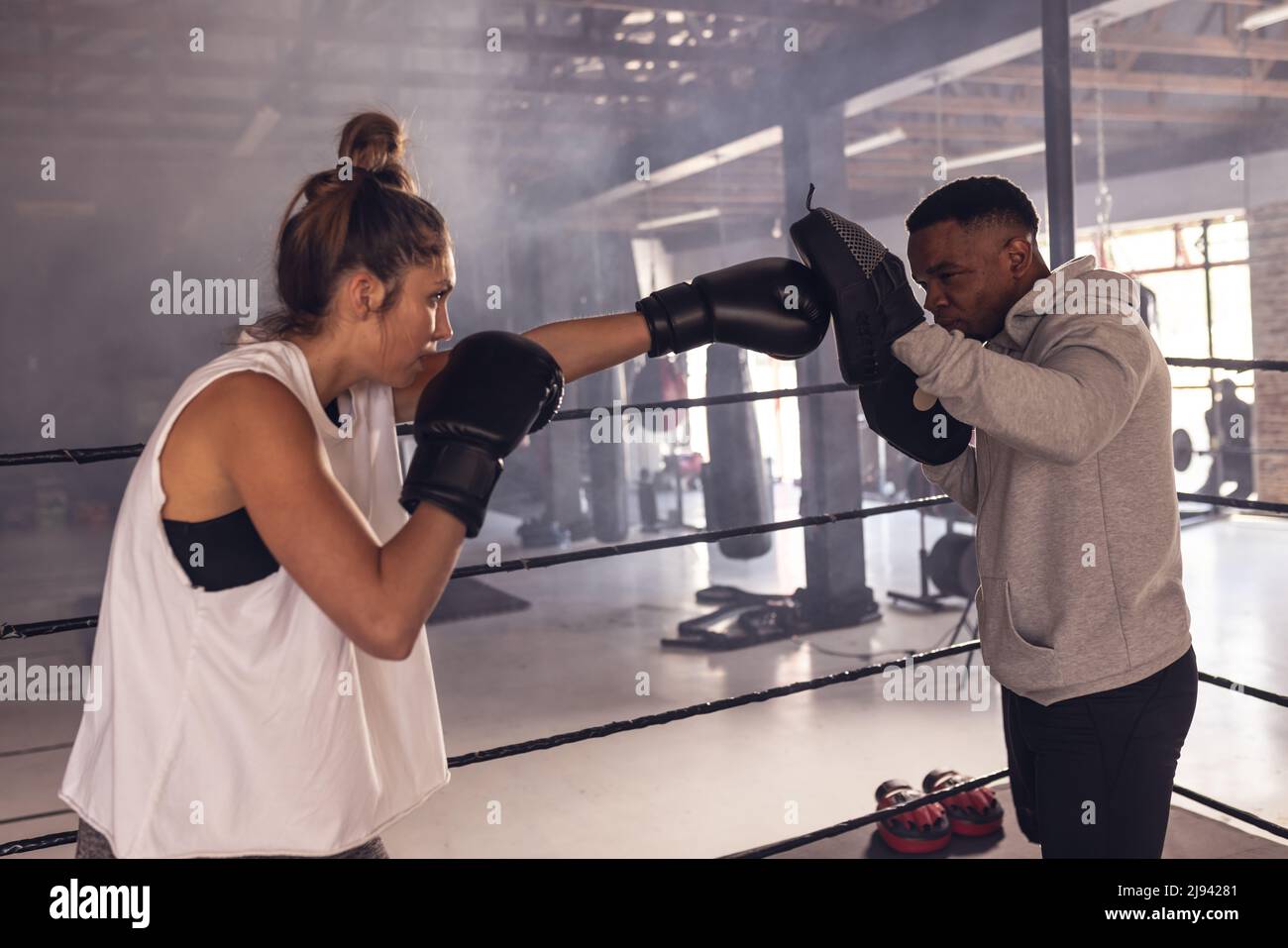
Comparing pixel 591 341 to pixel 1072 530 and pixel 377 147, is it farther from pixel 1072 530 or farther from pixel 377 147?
pixel 1072 530

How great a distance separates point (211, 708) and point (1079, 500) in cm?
98

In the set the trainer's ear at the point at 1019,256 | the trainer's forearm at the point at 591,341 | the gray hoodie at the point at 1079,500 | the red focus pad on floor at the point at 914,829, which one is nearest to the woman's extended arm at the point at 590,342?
the trainer's forearm at the point at 591,341

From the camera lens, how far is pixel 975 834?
95.1 inches

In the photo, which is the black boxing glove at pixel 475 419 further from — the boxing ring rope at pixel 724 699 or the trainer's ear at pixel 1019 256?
the trainer's ear at pixel 1019 256

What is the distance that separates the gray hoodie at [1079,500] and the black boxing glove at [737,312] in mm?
163

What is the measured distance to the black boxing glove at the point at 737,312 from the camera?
1346 millimetres

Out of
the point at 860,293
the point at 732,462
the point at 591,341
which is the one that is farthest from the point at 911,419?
the point at 732,462

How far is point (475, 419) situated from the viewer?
3.35ft

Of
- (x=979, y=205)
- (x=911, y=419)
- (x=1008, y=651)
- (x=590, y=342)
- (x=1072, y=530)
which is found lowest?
(x=1008, y=651)

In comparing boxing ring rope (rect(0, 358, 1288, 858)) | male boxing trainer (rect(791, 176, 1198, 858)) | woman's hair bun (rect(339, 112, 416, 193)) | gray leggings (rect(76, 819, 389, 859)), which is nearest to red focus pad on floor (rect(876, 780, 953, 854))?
boxing ring rope (rect(0, 358, 1288, 858))

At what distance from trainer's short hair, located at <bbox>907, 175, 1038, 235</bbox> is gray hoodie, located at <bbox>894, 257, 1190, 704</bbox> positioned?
94mm

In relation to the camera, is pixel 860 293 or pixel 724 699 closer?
pixel 860 293
